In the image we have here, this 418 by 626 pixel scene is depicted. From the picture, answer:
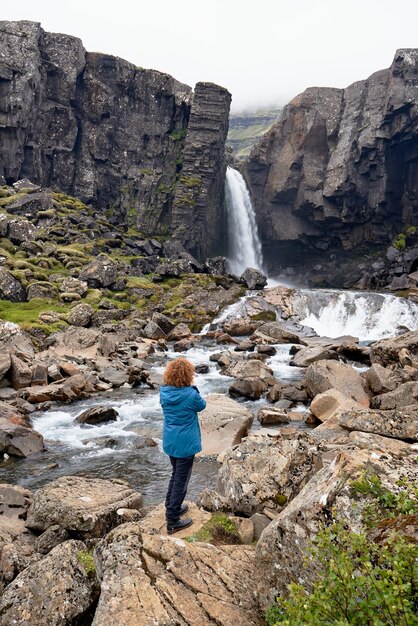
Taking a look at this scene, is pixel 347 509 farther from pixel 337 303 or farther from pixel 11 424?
pixel 337 303

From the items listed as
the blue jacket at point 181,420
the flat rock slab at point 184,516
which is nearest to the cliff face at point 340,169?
the blue jacket at point 181,420

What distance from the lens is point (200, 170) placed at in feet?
269

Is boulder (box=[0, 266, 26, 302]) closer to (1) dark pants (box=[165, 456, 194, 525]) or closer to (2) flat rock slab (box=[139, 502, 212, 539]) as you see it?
(2) flat rock slab (box=[139, 502, 212, 539])

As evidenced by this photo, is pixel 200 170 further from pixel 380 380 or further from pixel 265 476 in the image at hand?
pixel 265 476

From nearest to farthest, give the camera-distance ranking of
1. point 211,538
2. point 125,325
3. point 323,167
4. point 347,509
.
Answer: point 347,509 → point 211,538 → point 125,325 → point 323,167

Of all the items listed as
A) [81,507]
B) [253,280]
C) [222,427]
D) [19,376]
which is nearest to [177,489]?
[81,507]

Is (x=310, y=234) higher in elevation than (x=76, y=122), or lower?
lower

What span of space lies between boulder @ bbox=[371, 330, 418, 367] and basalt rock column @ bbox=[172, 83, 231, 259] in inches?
2251

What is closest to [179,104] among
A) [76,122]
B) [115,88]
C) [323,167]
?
[115,88]

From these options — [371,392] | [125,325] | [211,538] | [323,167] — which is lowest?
[125,325]

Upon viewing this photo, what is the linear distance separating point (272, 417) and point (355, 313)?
35214mm

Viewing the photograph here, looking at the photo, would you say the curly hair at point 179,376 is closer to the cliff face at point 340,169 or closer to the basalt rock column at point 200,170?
the basalt rock column at point 200,170

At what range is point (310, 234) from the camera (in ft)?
273

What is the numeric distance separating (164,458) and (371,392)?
34.6ft
